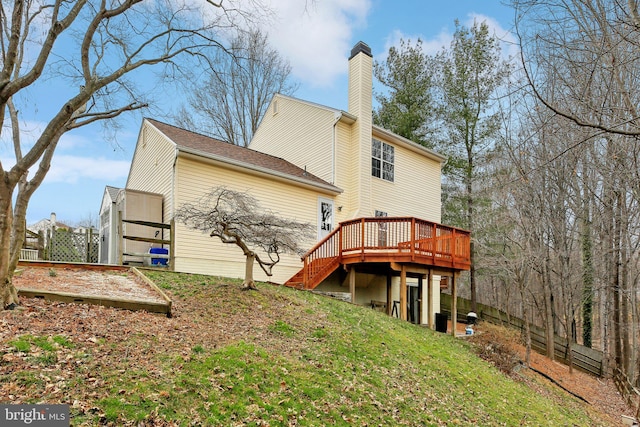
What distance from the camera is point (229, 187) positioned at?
456 inches

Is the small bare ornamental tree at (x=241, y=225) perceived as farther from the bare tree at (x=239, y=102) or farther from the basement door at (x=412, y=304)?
the bare tree at (x=239, y=102)

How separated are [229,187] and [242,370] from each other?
302 inches

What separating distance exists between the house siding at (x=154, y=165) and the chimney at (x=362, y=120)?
20.9 feet

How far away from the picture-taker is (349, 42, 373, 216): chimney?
14320mm

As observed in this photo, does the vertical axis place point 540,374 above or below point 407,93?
below

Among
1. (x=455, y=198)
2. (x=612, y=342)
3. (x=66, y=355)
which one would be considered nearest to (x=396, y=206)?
(x=455, y=198)

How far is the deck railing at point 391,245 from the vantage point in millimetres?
10750

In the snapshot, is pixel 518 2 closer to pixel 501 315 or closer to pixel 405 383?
pixel 405 383

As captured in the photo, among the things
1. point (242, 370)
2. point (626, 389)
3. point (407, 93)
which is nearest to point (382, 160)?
point (407, 93)

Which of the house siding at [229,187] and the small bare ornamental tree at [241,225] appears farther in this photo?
the house siding at [229,187]

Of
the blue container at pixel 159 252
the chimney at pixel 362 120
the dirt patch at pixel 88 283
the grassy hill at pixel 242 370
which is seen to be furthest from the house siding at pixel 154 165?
the chimney at pixel 362 120

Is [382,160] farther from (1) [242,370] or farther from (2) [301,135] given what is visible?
(1) [242,370]

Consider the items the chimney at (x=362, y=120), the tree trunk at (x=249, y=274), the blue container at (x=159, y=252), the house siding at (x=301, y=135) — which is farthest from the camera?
the house siding at (x=301, y=135)

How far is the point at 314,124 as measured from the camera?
49.7ft
